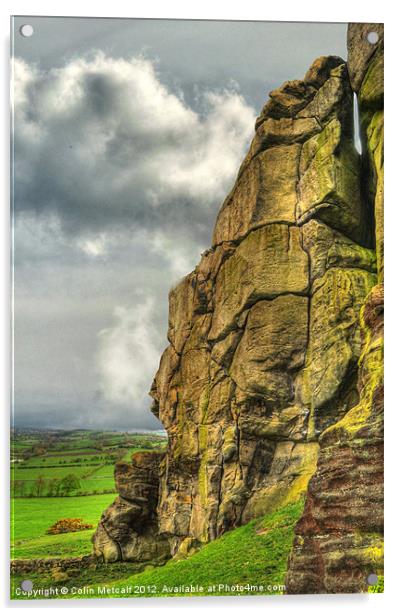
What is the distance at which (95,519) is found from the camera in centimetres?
2039

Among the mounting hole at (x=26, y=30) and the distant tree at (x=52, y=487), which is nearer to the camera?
the mounting hole at (x=26, y=30)

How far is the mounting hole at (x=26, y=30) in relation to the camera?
14445 millimetres

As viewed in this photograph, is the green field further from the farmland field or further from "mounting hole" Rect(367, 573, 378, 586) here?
"mounting hole" Rect(367, 573, 378, 586)

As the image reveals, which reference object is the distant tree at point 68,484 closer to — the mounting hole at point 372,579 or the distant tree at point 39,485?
the distant tree at point 39,485

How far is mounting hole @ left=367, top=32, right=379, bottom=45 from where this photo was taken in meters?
15.3

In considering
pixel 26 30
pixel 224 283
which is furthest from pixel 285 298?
pixel 26 30

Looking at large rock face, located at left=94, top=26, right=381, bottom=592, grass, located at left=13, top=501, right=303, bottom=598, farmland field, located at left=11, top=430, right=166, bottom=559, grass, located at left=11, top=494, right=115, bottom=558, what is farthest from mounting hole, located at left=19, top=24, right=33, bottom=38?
grass, located at left=13, top=501, right=303, bottom=598

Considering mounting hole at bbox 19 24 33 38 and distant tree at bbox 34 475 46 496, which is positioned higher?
mounting hole at bbox 19 24 33 38

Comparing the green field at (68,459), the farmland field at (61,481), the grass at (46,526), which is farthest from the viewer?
the green field at (68,459)

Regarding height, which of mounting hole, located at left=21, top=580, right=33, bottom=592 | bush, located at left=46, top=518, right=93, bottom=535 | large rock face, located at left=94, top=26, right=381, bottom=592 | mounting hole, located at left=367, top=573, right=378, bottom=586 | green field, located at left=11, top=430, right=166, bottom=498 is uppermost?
large rock face, located at left=94, top=26, right=381, bottom=592

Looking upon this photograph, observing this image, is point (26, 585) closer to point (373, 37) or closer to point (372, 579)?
point (372, 579)

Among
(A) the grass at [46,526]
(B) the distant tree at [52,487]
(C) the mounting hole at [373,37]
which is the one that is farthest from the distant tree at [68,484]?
(C) the mounting hole at [373,37]

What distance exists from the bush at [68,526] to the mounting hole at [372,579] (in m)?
7.10

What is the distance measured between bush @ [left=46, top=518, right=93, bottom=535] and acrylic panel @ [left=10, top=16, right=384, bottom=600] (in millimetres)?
75
